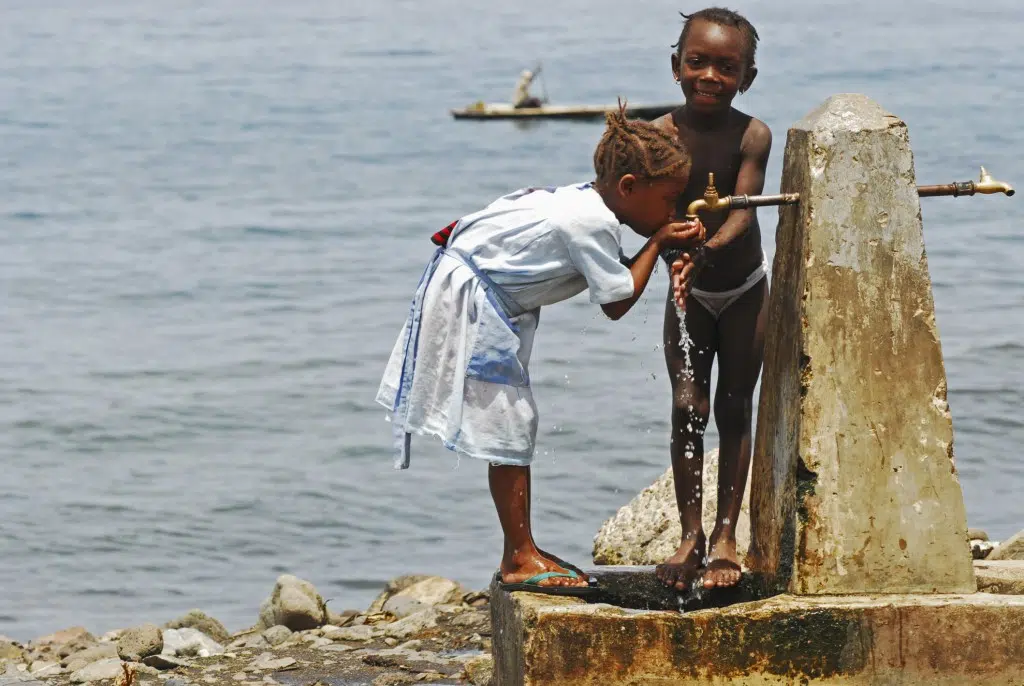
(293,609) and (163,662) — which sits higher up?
(293,609)

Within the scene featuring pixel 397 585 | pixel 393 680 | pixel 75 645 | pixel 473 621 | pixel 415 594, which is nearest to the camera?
pixel 393 680

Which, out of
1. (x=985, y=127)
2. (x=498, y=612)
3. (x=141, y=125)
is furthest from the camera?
(x=141, y=125)

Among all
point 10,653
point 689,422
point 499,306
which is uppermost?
point 499,306

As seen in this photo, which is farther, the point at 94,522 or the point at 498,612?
the point at 94,522

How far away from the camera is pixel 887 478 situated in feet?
13.4

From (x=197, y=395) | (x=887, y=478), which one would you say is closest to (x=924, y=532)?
(x=887, y=478)

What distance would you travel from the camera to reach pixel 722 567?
4496 mm

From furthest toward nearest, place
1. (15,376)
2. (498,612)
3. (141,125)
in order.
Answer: (141,125), (15,376), (498,612)

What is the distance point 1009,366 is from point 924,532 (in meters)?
8.85

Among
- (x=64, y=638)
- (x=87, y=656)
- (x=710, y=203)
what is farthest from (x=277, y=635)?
(x=710, y=203)

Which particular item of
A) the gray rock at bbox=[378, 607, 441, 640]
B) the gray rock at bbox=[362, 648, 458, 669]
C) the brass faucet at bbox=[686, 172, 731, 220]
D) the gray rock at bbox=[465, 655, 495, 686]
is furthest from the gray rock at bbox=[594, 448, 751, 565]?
the brass faucet at bbox=[686, 172, 731, 220]

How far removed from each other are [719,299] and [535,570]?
36.8 inches

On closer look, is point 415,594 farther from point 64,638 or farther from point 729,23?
point 729,23

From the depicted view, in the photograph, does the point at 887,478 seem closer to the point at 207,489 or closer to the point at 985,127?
the point at 207,489
